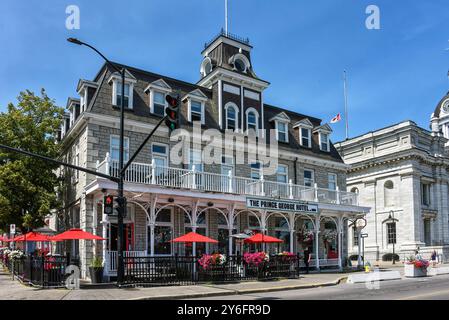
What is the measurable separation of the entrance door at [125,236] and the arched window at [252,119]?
10.7 metres

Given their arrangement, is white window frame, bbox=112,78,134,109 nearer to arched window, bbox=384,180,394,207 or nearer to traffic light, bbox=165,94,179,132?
traffic light, bbox=165,94,179,132

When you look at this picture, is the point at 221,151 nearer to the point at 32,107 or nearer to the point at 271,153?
the point at 271,153

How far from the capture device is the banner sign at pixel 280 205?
24938mm

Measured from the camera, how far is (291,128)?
3316 cm

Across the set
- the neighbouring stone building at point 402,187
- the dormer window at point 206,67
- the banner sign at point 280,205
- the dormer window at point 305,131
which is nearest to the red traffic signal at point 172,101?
the banner sign at point 280,205

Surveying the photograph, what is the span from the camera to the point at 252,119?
30.5 meters

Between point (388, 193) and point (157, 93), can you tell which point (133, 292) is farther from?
point (388, 193)

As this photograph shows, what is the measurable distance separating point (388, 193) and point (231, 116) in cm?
3165

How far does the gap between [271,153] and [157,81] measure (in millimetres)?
8929

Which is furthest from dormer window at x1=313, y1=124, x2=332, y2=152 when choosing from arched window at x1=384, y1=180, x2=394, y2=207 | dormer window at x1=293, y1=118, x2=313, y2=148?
arched window at x1=384, y1=180, x2=394, y2=207

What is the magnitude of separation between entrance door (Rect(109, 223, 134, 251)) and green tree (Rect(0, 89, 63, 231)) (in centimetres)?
528
